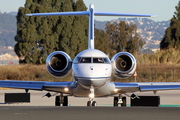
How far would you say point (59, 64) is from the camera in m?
22.0

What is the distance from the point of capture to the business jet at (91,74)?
783 inches

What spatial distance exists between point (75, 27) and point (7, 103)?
1558 inches

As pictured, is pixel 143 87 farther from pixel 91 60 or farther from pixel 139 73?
pixel 139 73

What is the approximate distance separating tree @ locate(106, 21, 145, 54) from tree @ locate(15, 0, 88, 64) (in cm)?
2475

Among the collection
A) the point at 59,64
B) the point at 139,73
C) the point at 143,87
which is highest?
the point at 139,73

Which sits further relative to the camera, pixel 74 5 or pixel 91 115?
pixel 74 5

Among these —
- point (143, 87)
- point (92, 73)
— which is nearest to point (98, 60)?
point (92, 73)

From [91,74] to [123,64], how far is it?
286cm

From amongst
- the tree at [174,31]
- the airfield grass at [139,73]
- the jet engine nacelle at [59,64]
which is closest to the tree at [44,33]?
the airfield grass at [139,73]

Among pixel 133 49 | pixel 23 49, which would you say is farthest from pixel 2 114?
pixel 133 49

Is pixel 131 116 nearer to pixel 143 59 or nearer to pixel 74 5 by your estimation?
pixel 143 59

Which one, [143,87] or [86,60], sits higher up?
[86,60]

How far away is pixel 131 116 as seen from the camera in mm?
12711

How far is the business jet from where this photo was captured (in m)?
19.9
